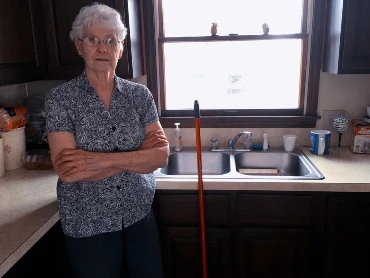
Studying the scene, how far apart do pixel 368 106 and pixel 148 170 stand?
1.49 meters

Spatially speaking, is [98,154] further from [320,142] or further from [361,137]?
[361,137]

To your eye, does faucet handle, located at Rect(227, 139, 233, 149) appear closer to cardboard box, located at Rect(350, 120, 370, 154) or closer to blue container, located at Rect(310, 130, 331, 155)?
blue container, located at Rect(310, 130, 331, 155)

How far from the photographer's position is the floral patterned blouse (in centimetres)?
132

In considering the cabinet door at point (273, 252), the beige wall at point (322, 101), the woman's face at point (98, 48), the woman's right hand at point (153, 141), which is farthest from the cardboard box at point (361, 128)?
the woman's face at point (98, 48)

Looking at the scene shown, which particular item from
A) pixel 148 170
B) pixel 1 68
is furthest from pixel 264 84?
pixel 1 68

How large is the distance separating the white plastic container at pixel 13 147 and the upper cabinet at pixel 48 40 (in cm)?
31

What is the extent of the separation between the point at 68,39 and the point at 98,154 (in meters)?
0.86

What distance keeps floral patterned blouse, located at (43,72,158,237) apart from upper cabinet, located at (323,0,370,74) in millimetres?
1162

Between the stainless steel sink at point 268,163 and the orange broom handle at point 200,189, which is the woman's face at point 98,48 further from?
the stainless steel sink at point 268,163

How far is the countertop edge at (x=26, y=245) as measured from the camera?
3.50 ft

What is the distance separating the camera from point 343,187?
1631 millimetres

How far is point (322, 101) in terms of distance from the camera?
2.18 metres

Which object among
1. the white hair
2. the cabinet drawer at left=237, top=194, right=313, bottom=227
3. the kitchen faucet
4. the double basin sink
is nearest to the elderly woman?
the white hair

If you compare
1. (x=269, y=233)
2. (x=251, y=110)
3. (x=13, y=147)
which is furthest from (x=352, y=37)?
(x=13, y=147)
